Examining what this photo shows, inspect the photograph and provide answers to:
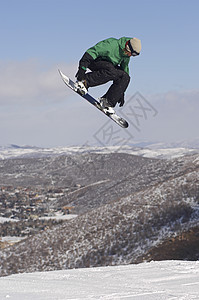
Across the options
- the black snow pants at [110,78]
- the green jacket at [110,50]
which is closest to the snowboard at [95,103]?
the black snow pants at [110,78]

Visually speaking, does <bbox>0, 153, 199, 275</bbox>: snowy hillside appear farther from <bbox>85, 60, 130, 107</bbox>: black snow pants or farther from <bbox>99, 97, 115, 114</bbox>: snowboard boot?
<bbox>85, 60, 130, 107</bbox>: black snow pants

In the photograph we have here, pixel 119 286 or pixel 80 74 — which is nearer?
pixel 119 286

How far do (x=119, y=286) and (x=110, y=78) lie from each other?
226 inches

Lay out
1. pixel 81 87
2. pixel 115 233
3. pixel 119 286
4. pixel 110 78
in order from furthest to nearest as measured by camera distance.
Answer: pixel 115 233 < pixel 81 87 < pixel 110 78 < pixel 119 286

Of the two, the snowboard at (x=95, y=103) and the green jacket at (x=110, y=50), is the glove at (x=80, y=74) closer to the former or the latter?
the snowboard at (x=95, y=103)

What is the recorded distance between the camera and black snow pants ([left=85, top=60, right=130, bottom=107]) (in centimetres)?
1002

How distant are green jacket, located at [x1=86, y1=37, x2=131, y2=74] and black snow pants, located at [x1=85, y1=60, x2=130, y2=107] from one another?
0.22 metres

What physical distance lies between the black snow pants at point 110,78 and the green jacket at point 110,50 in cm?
22

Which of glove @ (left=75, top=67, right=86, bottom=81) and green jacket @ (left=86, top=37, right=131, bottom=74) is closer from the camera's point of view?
green jacket @ (left=86, top=37, right=131, bottom=74)

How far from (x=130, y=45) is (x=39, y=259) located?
29.1 m

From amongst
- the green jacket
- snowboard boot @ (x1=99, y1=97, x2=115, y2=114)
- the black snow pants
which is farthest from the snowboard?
the green jacket

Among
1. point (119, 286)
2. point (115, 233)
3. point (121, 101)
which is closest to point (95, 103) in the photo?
point (121, 101)

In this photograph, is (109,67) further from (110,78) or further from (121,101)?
(121,101)

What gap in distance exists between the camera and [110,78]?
1031 centimetres
